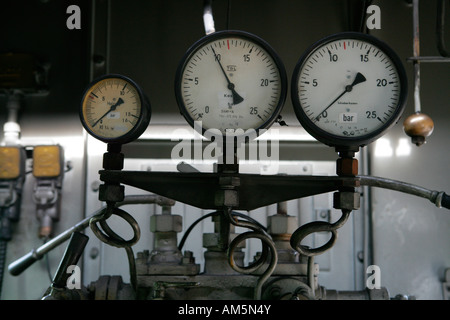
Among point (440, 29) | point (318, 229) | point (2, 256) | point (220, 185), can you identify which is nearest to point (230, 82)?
point (220, 185)

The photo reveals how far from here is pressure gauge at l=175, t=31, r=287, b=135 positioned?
1.00 meters

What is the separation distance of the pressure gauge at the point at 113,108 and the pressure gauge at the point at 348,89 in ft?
1.09

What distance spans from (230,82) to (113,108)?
0.85ft

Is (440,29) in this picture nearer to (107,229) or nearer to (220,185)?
(220,185)

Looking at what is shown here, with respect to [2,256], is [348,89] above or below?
above

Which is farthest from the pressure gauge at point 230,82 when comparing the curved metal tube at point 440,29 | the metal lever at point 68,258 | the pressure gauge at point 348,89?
the curved metal tube at point 440,29

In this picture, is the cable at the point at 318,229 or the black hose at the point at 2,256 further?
the black hose at the point at 2,256

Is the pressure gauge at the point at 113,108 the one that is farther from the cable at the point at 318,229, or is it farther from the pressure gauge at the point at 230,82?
the cable at the point at 318,229

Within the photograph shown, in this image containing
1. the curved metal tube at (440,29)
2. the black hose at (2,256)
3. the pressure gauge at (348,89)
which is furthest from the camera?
the black hose at (2,256)

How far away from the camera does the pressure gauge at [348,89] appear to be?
3.24ft

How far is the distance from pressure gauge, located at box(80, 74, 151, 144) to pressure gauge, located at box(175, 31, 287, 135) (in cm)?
10

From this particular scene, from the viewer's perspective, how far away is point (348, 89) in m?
1.00
